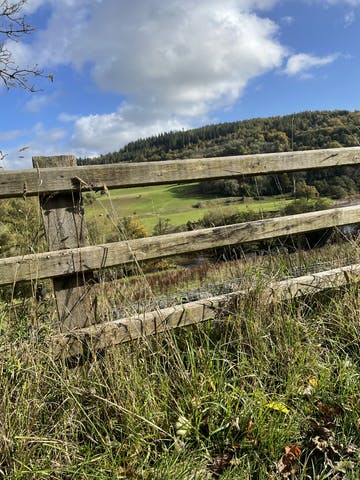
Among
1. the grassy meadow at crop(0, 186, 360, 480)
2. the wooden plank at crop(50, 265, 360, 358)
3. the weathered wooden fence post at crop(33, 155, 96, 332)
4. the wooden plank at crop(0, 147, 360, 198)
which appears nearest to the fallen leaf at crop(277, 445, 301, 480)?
the grassy meadow at crop(0, 186, 360, 480)

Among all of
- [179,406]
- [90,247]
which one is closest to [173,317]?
[179,406]

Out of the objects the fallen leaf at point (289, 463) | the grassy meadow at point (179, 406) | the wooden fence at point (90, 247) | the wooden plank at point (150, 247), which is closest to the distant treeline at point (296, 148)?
the wooden plank at point (150, 247)

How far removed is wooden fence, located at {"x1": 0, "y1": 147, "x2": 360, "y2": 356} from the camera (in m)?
2.07

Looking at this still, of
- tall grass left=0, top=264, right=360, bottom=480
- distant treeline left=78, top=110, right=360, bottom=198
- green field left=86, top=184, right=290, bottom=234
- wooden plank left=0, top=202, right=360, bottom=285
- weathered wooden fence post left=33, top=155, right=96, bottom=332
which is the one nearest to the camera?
tall grass left=0, top=264, right=360, bottom=480

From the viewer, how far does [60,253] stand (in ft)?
7.00

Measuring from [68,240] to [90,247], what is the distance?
141 mm

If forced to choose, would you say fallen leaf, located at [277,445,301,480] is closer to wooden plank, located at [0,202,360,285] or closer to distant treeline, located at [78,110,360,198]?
wooden plank, located at [0,202,360,285]

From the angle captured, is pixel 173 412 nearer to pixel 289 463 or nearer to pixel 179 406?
pixel 179 406

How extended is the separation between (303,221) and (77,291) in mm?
1797

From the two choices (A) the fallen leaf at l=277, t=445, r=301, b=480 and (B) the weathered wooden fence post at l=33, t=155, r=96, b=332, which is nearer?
(A) the fallen leaf at l=277, t=445, r=301, b=480

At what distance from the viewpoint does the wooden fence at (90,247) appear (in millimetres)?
2074

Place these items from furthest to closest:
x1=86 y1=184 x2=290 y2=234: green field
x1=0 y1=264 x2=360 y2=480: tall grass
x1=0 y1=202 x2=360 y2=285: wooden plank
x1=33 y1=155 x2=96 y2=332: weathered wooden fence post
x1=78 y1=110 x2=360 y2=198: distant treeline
→ x1=78 y1=110 x2=360 y2=198: distant treeline
x1=86 y1=184 x2=290 y2=234: green field
x1=33 y1=155 x2=96 y2=332: weathered wooden fence post
x1=0 y1=202 x2=360 y2=285: wooden plank
x1=0 y1=264 x2=360 y2=480: tall grass

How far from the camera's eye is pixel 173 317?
2316 mm

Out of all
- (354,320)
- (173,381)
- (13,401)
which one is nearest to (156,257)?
(173,381)
